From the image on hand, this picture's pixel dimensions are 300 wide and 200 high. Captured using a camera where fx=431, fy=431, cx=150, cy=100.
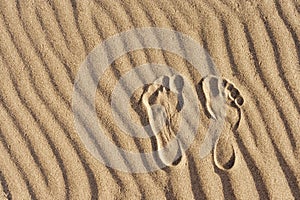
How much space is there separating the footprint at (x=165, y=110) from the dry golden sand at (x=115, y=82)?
0.09 metres

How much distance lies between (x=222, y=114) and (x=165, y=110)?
38 cm

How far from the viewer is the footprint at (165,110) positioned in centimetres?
283

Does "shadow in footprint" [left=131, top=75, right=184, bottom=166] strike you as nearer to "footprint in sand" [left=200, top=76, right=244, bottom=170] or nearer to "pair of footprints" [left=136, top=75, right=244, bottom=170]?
"pair of footprints" [left=136, top=75, right=244, bottom=170]

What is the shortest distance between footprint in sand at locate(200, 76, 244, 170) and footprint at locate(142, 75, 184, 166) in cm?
17

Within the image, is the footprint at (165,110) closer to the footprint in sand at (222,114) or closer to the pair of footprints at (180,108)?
the pair of footprints at (180,108)

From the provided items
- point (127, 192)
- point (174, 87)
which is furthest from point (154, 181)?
point (174, 87)

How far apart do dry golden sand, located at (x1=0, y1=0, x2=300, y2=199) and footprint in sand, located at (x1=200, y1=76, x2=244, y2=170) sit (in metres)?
0.04

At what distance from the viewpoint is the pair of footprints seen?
2824 mm

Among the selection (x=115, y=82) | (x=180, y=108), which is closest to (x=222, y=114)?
(x=180, y=108)

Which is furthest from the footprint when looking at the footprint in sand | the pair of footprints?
the footprint in sand

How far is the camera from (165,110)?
2854 millimetres

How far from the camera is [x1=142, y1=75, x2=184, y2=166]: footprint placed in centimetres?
283

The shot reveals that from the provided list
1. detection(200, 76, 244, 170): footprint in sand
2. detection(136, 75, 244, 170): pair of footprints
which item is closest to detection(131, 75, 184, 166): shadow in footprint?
detection(136, 75, 244, 170): pair of footprints

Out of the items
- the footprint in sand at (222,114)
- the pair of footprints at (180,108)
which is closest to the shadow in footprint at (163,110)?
the pair of footprints at (180,108)
